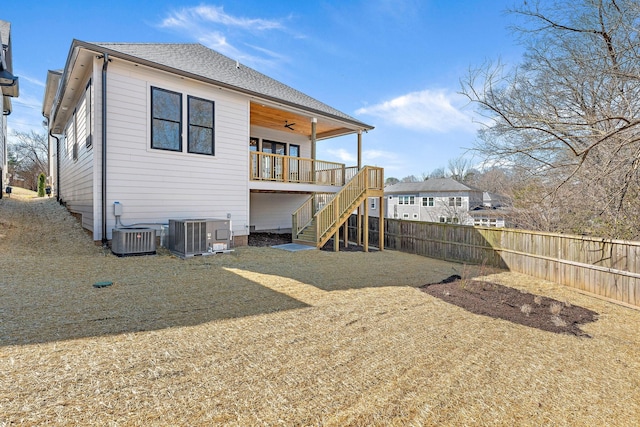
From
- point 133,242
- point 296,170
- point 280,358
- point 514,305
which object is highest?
point 296,170

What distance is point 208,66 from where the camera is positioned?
10734 mm

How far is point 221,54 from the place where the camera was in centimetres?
1376

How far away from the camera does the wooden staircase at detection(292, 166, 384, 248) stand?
1103 cm

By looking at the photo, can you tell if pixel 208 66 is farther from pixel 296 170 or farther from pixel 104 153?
pixel 296 170

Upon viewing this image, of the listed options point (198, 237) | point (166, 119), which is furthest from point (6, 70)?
point (198, 237)

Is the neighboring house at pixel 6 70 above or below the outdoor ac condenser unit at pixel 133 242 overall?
above

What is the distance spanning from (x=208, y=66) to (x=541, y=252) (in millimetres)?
11325

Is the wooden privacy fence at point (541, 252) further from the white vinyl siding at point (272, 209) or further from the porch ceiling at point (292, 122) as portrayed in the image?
the white vinyl siding at point (272, 209)

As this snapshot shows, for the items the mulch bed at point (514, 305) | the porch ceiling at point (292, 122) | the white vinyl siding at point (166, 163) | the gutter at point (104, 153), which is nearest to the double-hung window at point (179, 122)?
the white vinyl siding at point (166, 163)

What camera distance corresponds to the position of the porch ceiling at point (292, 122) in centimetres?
1223

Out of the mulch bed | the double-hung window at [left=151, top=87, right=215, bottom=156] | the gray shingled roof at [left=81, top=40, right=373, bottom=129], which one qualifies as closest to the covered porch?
the gray shingled roof at [left=81, top=40, right=373, bottom=129]

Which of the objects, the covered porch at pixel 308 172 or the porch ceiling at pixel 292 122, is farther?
the porch ceiling at pixel 292 122

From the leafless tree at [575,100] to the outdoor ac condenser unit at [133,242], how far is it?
7770 mm

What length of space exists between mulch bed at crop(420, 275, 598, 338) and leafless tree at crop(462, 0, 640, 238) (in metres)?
2.07
